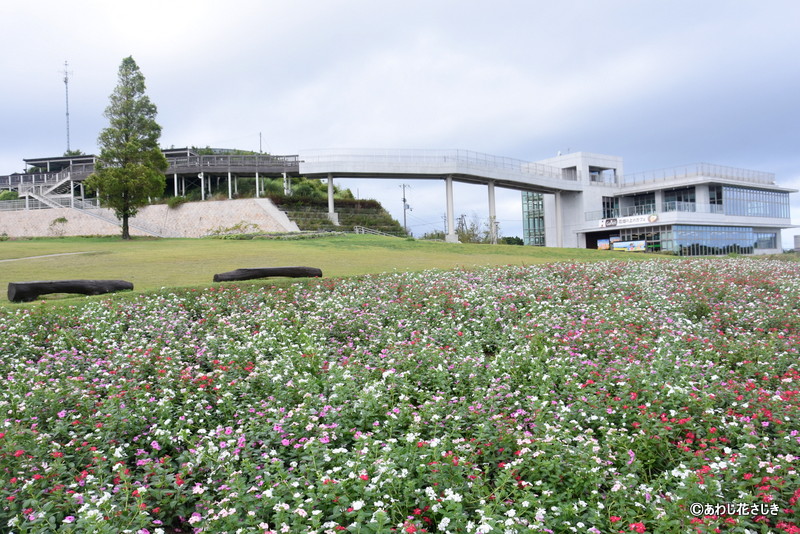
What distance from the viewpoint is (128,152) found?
38.6 metres

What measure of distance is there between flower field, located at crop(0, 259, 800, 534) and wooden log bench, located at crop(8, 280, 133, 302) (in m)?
2.91

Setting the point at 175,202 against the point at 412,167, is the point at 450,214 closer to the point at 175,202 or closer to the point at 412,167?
the point at 412,167

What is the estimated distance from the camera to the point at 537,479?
164 inches

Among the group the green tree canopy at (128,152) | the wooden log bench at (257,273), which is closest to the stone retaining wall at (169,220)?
the green tree canopy at (128,152)

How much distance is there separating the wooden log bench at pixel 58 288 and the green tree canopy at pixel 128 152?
27.4 meters

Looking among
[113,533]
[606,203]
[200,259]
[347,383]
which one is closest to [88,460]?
[113,533]

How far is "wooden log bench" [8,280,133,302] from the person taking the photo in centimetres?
1241

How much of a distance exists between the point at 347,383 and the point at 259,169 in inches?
1946

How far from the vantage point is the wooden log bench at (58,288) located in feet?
40.7

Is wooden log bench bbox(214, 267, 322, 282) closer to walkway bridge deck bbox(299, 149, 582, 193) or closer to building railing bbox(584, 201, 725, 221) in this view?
walkway bridge deck bbox(299, 149, 582, 193)

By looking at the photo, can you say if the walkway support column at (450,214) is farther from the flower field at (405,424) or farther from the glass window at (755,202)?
the flower field at (405,424)

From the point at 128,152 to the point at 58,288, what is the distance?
29352 millimetres

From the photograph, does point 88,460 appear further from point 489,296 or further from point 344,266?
point 344,266

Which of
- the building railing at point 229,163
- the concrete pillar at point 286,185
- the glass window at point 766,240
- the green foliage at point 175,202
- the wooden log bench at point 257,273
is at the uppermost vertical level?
the building railing at point 229,163
